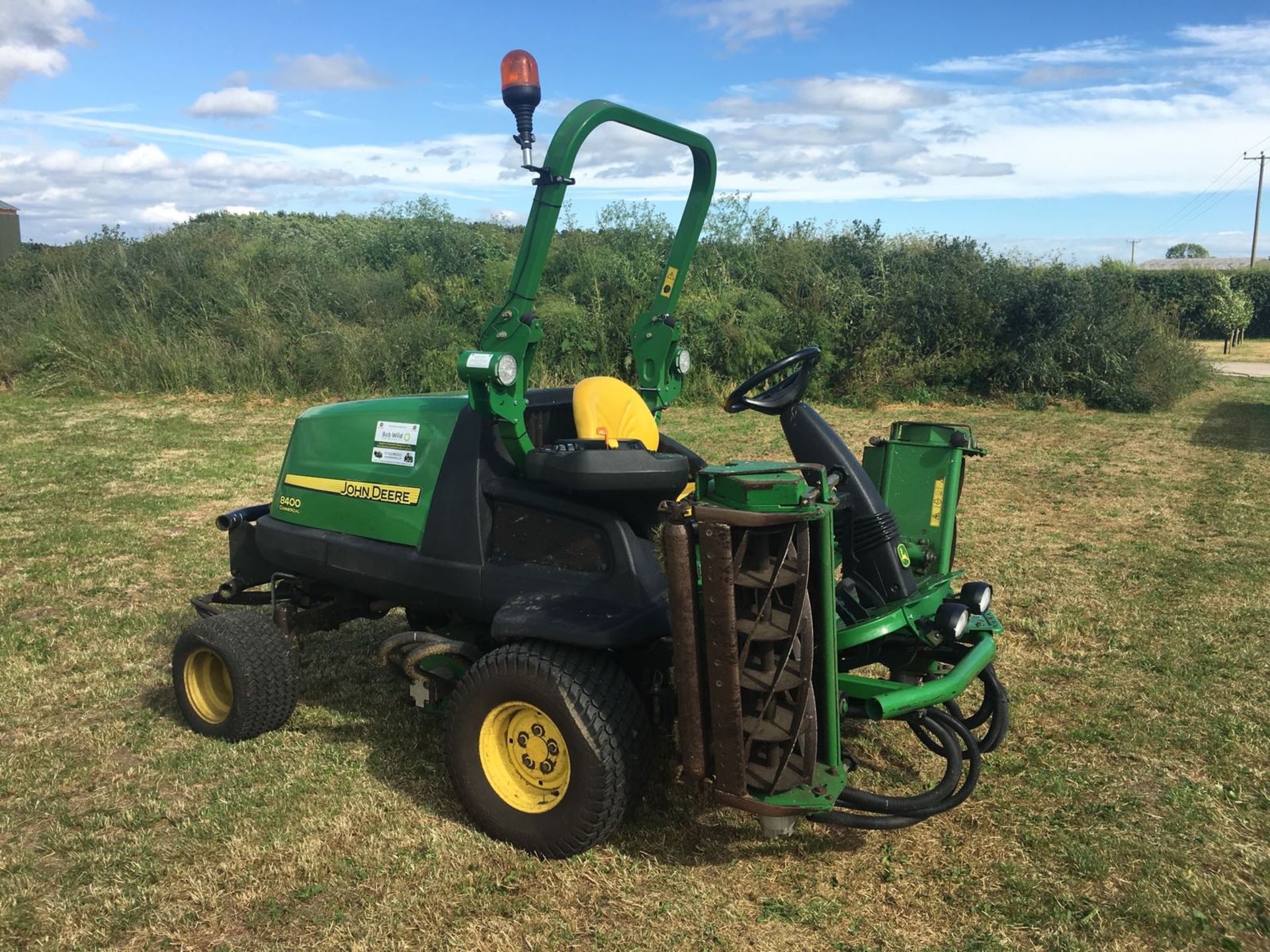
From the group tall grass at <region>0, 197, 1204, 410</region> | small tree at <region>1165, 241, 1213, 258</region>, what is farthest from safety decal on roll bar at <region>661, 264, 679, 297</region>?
small tree at <region>1165, 241, 1213, 258</region>

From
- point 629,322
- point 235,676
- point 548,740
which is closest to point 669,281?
point 548,740

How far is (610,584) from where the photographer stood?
3.11 m

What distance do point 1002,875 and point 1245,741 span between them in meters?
1.49

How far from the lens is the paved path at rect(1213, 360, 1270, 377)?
1869cm

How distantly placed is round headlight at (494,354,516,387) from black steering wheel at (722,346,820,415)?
0.92 metres

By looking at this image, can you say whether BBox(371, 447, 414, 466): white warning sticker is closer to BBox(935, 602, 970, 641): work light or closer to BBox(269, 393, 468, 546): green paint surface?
BBox(269, 393, 468, 546): green paint surface

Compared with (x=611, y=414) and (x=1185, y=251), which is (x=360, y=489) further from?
(x=1185, y=251)

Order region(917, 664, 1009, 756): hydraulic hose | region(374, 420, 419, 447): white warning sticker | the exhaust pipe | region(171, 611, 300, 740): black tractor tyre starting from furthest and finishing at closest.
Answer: the exhaust pipe < region(171, 611, 300, 740): black tractor tyre < region(374, 420, 419, 447): white warning sticker < region(917, 664, 1009, 756): hydraulic hose

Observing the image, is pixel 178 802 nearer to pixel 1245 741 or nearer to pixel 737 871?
pixel 737 871

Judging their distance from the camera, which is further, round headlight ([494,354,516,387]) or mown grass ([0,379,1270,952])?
round headlight ([494,354,516,387])

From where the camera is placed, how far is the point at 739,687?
257 centimetres

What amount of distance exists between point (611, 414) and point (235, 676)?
1.79 meters

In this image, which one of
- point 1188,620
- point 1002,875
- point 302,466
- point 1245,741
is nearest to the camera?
point 1002,875

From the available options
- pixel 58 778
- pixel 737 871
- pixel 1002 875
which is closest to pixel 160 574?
pixel 58 778
